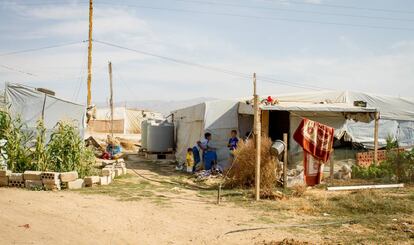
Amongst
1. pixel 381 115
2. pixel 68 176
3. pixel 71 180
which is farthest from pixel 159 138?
pixel 68 176

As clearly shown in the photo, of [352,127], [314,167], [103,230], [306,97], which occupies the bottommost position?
[103,230]

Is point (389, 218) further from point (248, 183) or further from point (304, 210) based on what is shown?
point (248, 183)

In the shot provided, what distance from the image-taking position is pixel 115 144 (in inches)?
731

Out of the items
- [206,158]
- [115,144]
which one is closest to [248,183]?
[206,158]

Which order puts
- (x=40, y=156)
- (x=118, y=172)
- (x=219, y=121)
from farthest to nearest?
(x=219, y=121) → (x=118, y=172) → (x=40, y=156)

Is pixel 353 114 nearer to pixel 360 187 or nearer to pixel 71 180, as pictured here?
pixel 360 187

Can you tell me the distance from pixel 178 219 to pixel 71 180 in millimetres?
3831

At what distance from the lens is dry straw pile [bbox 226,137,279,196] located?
32.6 feet

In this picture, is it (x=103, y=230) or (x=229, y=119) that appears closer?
(x=103, y=230)

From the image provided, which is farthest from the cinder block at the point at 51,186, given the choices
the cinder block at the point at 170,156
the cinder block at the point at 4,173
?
the cinder block at the point at 170,156

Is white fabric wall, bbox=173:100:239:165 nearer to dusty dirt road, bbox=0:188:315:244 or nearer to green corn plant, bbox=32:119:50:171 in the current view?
green corn plant, bbox=32:119:50:171

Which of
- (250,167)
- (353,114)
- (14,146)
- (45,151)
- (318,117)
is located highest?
(353,114)

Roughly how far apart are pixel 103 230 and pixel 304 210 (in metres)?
3.68

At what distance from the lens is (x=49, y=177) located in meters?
9.65
